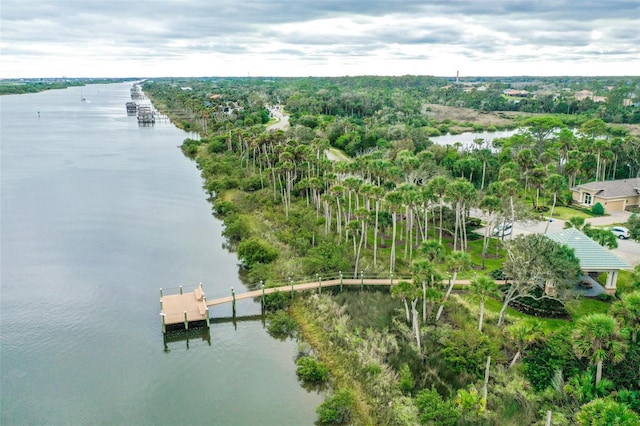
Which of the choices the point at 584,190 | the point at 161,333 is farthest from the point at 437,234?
the point at 161,333

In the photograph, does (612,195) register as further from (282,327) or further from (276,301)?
(282,327)

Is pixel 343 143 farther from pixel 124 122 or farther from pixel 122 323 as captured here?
pixel 124 122

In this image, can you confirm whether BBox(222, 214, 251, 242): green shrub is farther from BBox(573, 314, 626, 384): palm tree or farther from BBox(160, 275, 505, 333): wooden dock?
BBox(573, 314, 626, 384): palm tree

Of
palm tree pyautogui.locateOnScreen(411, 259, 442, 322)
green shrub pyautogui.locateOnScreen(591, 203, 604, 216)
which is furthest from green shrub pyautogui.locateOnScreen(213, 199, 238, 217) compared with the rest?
green shrub pyautogui.locateOnScreen(591, 203, 604, 216)

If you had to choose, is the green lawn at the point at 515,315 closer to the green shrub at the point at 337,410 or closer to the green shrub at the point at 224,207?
the green shrub at the point at 337,410

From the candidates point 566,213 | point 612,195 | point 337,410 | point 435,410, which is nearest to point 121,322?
point 337,410
